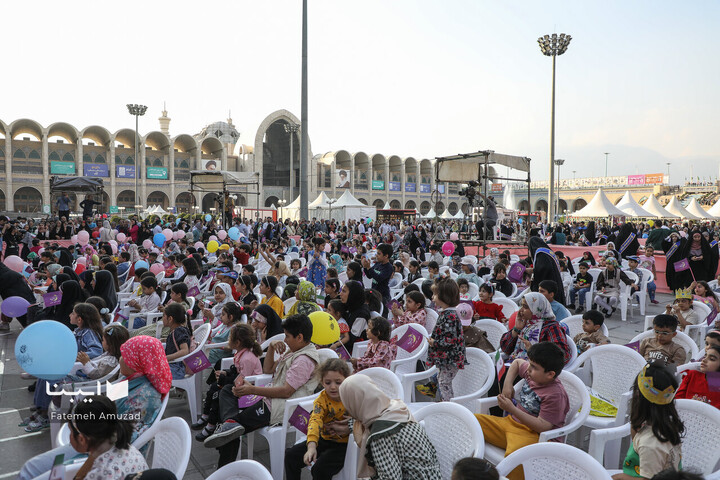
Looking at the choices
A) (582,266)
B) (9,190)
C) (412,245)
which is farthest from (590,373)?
(9,190)

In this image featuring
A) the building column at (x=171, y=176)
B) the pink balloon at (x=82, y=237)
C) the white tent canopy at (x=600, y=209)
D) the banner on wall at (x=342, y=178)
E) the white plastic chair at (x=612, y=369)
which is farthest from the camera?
the banner on wall at (x=342, y=178)

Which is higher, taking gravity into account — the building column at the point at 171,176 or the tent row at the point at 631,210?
the building column at the point at 171,176

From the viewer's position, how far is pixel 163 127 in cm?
6231

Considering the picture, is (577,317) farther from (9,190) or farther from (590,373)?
(9,190)

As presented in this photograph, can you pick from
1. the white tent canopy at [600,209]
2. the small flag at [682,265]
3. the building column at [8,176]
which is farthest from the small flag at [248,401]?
the building column at [8,176]

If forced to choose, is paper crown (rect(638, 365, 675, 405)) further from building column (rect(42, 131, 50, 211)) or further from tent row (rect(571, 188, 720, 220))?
building column (rect(42, 131, 50, 211))

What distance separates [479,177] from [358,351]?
713cm

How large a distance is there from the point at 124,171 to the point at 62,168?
15.5ft

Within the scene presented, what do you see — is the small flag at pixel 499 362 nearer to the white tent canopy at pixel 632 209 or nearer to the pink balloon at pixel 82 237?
the pink balloon at pixel 82 237

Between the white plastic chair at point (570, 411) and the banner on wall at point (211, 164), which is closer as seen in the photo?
the white plastic chair at point (570, 411)

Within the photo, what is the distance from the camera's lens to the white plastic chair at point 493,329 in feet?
14.4

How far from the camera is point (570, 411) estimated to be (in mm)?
2637

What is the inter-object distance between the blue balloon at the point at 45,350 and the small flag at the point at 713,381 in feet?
13.0

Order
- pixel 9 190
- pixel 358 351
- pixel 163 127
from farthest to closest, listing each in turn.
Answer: pixel 163 127, pixel 9 190, pixel 358 351
